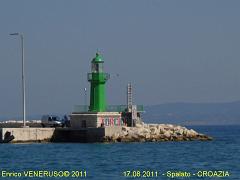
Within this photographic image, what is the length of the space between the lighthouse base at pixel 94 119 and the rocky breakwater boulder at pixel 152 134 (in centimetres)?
153

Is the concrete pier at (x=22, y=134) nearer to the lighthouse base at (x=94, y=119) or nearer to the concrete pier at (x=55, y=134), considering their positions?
the concrete pier at (x=55, y=134)

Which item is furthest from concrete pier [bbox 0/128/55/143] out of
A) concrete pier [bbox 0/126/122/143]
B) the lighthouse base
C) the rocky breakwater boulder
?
the rocky breakwater boulder

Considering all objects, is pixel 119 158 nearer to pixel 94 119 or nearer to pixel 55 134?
pixel 94 119

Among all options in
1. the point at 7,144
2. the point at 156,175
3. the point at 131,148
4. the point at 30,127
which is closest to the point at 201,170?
the point at 156,175

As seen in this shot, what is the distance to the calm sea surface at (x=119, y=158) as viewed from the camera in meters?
48.3

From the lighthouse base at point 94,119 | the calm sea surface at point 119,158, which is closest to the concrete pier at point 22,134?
the calm sea surface at point 119,158

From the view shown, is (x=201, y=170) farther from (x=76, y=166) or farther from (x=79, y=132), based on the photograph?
(x=79, y=132)

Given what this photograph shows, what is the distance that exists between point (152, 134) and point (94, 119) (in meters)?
5.44

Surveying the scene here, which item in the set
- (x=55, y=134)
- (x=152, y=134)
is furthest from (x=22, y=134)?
(x=152, y=134)

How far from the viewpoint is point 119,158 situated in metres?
56.4

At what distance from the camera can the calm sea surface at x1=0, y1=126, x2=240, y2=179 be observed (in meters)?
48.3

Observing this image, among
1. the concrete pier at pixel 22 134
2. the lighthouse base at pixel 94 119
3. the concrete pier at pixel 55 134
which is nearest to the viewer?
the concrete pier at pixel 22 134

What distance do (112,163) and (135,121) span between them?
83.2 ft

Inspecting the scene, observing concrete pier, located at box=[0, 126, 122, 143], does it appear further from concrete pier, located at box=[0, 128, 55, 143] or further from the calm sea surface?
the calm sea surface
